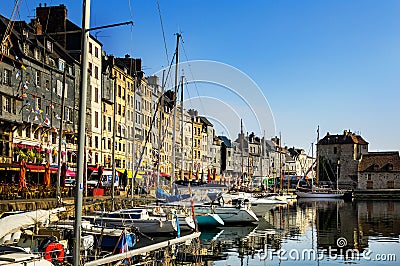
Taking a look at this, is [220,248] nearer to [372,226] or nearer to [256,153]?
[372,226]

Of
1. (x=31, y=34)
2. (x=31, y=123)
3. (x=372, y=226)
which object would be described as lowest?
(x=372, y=226)

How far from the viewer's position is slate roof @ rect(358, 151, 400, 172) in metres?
120

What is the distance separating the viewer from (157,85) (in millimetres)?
83188

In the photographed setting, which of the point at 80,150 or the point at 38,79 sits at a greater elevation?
the point at 38,79

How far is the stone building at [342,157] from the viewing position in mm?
126625

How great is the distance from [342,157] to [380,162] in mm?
10294

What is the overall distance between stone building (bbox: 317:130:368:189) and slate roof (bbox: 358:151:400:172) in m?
2.30

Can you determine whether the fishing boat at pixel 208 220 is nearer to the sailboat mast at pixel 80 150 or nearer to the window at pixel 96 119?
the sailboat mast at pixel 80 150

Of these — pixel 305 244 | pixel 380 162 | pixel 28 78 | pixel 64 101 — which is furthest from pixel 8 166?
pixel 380 162

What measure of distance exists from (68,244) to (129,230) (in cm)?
515

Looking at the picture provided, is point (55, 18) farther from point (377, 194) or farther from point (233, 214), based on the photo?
point (377, 194)

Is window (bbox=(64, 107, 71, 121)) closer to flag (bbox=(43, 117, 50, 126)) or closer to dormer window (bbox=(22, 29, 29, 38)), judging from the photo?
flag (bbox=(43, 117, 50, 126))

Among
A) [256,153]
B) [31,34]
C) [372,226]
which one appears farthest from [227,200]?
[256,153]

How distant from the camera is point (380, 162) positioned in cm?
12181
